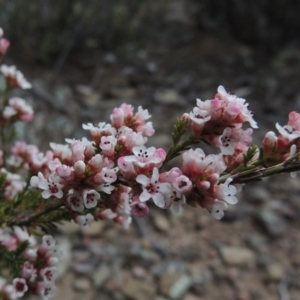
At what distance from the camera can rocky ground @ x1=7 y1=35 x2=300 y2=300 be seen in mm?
3043

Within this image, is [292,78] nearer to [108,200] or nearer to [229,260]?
[229,260]

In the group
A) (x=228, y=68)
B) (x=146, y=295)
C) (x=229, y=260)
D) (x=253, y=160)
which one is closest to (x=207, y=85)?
(x=228, y=68)

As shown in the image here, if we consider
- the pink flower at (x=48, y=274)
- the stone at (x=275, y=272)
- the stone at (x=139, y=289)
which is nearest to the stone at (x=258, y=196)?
the stone at (x=275, y=272)

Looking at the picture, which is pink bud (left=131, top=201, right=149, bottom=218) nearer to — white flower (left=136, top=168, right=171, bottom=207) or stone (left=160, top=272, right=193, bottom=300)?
white flower (left=136, top=168, right=171, bottom=207)

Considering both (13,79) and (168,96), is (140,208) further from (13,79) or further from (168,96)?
(168,96)

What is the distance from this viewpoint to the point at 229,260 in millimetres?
3219

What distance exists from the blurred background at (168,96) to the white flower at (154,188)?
86.5 inches

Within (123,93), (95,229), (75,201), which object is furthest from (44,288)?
(123,93)

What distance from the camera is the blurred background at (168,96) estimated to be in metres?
3.09

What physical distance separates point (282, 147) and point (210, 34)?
477cm

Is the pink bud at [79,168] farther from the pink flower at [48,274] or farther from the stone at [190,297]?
the stone at [190,297]

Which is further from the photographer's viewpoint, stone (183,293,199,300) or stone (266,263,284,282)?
stone (266,263,284,282)

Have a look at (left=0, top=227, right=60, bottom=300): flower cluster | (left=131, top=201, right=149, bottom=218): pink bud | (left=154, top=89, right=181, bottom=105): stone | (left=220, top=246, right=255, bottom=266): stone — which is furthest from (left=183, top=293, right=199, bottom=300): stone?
(left=131, top=201, right=149, bottom=218): pink bud

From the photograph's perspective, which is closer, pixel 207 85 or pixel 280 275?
pixel 280 275
